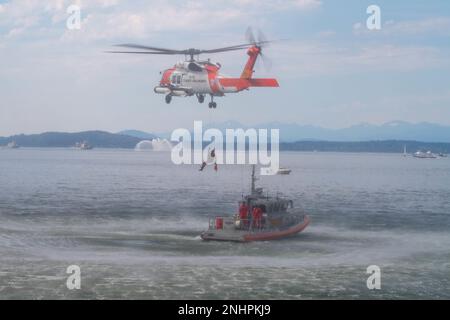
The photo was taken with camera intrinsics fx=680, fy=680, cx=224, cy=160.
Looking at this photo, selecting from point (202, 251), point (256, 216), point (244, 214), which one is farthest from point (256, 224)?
point (202, 251)

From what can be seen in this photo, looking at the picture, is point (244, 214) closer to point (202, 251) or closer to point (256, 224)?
point (256, 224)

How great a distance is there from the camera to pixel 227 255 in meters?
40.7

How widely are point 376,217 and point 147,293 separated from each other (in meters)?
34.6

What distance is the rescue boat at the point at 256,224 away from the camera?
148 feet

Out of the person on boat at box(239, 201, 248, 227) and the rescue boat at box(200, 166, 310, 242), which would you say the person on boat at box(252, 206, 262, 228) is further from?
the person on boat at box(239, 201, 248, 227)

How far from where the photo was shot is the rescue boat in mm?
45156

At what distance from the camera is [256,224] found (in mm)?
46406

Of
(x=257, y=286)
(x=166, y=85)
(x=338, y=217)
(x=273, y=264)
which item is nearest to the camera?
(x=166, y=85)

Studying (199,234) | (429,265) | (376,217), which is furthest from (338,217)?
(429,265)

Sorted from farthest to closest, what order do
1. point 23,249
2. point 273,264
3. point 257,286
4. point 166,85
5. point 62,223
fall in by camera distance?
point 62,223 → point 23,249 → point 273,264 → point 257,286 → point 166,85

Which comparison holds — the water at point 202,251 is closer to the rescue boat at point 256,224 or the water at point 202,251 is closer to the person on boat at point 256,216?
the rescue boat at point 256,224

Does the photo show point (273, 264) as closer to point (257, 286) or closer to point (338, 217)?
point (257, 286)

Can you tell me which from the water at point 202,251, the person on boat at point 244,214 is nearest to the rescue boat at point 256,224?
the person on boat at point 244,214

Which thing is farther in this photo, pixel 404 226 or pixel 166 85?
pixel 404 226
